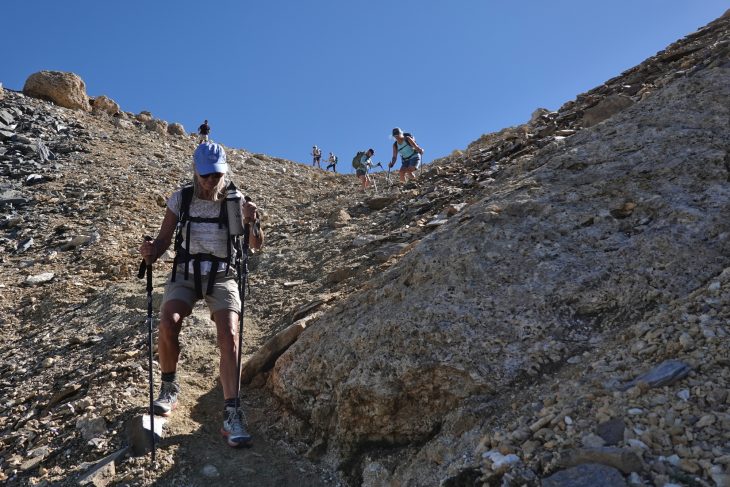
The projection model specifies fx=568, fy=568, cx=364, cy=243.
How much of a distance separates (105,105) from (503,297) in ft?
83.1

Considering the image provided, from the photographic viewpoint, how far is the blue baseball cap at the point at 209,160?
15.3 ft

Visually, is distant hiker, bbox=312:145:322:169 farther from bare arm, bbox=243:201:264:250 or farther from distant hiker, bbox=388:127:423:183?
bare arm, bbox=243:201:264:250

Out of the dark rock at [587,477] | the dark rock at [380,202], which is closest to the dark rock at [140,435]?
the dark rock at [587,477]

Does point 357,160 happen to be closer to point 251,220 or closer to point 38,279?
point 38,279

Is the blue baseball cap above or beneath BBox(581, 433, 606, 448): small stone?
above

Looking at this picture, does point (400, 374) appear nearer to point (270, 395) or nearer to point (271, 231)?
point (270, 395)

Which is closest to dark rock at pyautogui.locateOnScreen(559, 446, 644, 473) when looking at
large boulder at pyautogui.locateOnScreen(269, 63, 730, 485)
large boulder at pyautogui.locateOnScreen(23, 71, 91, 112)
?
large boulder at pyautogui.locateOnScreen(269, 63, 730, 485)

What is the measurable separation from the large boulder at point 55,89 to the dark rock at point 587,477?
1007 inches

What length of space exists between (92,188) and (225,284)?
1137cm

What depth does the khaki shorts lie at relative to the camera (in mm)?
4613

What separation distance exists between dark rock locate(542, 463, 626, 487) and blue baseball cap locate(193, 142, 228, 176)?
341cm

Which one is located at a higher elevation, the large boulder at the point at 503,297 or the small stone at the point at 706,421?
the large boulder at the point at 503,297

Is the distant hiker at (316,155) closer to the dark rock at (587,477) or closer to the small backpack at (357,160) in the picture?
the small backpack at (357,160)

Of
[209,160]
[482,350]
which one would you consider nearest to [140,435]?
[209,160]
